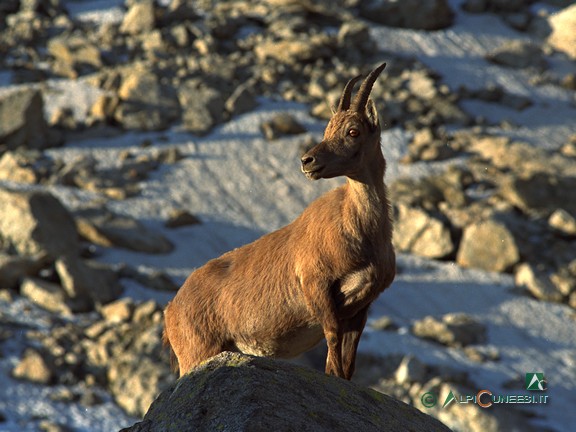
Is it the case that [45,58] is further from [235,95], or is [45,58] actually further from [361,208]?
[361,208]

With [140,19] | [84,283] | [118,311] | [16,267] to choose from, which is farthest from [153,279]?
[140,19]

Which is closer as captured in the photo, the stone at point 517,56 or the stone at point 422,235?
the stone at point 422,235

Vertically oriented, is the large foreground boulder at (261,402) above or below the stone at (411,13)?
above

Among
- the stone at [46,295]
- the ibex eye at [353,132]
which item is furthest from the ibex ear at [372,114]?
the stone at [46,295]

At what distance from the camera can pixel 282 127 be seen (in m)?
40.8

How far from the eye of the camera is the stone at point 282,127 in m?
40.7

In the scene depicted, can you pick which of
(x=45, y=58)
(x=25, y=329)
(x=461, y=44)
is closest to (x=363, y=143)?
(x=25, y=329)

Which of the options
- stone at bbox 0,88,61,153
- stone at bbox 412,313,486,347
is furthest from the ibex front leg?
stone at bbox 0,88,61,153

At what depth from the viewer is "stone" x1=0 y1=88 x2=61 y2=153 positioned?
3900 cm

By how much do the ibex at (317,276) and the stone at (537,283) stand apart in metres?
25.1

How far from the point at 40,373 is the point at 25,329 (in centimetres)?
228

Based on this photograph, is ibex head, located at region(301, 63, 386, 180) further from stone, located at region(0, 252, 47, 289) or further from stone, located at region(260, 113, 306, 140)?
stone, located at region(260, 113, 306, 140)

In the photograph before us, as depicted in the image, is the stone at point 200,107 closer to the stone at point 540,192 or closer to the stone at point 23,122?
the stone at point 23,122

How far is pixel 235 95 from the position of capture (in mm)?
43312
